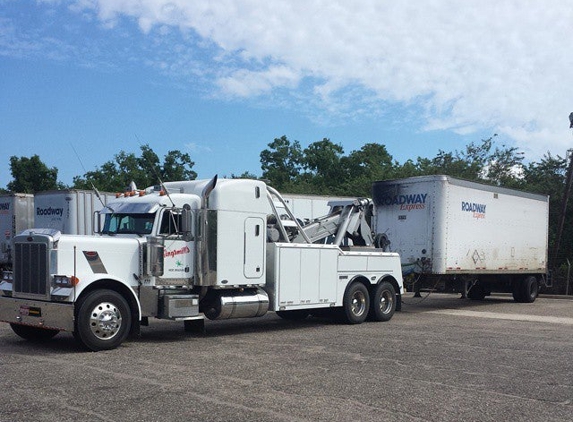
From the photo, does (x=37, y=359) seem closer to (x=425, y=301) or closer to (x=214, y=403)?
(x=214, y=403)

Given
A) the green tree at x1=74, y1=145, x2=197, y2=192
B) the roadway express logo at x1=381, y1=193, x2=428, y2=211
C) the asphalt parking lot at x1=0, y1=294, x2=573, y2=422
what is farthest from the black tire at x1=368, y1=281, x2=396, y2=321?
the green tree at x1=74, y1=145, x2=197, y2=192

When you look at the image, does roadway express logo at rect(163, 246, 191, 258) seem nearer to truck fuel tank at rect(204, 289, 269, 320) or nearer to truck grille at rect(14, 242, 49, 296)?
truck fuel tank at rect(204, 289, 269, 320)

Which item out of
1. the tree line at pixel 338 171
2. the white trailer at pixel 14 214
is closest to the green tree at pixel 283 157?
the tree line at pixel 338 171

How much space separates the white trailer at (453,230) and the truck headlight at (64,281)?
354 inches

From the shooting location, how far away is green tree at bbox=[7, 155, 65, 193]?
48844mm

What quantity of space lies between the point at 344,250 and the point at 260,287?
325 cm

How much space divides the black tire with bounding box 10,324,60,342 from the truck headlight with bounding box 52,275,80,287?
165 centimetres

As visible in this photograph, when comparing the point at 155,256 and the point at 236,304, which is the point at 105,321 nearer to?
the point at 155,256

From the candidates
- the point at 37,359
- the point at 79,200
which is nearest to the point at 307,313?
the point at 37,359

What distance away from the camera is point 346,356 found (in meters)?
10.3

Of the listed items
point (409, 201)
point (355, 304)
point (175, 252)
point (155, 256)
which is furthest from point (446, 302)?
point (155, 256)

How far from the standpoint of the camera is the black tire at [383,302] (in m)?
15.4

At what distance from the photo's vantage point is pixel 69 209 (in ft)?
70.9

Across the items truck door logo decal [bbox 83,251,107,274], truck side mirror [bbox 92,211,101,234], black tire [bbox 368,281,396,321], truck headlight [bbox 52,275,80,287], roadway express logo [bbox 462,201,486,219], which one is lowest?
black tire [bbox 368,281,396,321]
